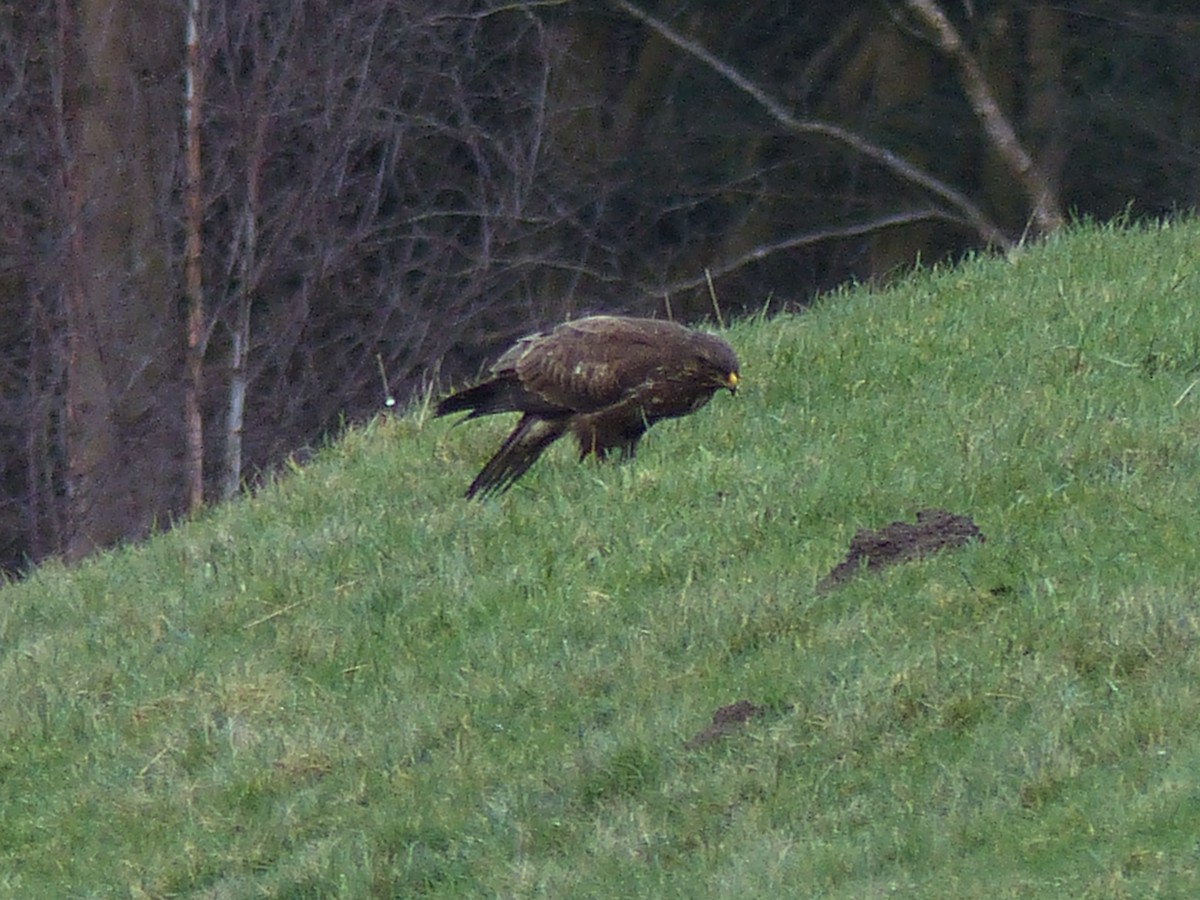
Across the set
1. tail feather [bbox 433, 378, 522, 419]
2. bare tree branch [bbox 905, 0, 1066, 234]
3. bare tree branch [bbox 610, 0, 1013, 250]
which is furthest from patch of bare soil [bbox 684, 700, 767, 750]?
bare tree branch [bbox 610, 0, 1013, 250]

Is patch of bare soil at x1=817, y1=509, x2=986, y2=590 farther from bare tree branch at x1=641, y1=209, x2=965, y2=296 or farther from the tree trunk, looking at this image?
bare tree branch at x1=641, y1=209, x2=965, y2=296

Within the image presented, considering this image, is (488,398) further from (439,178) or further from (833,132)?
(439,178)

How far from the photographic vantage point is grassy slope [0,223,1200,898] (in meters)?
5.25

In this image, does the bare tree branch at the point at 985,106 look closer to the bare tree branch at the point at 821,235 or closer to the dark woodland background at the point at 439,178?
the dark woodland background at the point at 439,178

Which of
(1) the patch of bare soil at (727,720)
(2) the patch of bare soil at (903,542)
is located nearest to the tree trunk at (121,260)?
(2) the patch of bare soil at (903,542)

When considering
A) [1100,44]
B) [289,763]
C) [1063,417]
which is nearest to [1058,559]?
[1063,417]

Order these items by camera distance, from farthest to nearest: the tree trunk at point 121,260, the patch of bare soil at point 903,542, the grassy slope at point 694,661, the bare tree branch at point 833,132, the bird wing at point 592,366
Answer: the bare tree branch at point 833,132, the tree trunk at point 121,260, the bird wing at point 592,366, the patch of bare soil at point 903,542, the grassy slope at point 694,661

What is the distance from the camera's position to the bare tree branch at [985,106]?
57.2ft

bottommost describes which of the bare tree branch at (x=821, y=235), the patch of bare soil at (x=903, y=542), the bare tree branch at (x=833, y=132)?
the bare tree branch at (x=821, y=235)

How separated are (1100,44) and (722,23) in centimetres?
334

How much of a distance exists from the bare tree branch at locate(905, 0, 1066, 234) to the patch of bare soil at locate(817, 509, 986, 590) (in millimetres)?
10990

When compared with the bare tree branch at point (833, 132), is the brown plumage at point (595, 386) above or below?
above

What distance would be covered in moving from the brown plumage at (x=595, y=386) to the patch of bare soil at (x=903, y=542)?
151cm

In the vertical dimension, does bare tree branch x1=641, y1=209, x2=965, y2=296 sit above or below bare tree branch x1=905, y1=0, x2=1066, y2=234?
below
